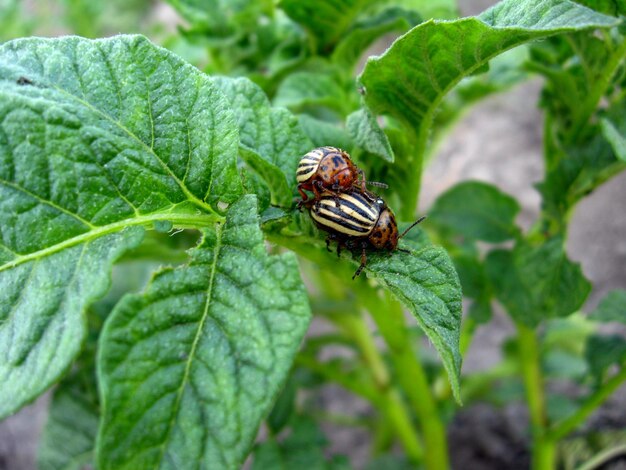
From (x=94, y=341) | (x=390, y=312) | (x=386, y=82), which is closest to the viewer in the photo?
(x=386, y=82)

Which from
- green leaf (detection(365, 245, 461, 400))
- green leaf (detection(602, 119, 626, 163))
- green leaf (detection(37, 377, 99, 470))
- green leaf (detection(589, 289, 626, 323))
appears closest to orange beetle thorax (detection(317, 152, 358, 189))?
green leaf (detection(365, 245, 461, 400))

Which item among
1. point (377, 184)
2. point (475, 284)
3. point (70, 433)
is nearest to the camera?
point (377, 184)

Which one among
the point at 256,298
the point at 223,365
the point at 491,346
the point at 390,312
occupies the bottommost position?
the point at 223,365

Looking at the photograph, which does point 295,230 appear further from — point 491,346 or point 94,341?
point 491,346

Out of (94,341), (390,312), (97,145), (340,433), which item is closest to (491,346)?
(340,433)

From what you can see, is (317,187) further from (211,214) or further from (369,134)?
(211,214)

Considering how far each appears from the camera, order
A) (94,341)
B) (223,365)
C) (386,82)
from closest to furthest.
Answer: (223,365) < (386,82) < (94,341)

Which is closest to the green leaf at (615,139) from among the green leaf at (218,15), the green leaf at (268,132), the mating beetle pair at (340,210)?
the mating beetle pair at (340,210)

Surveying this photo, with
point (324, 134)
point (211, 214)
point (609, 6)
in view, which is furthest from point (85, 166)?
point (609, 6)
